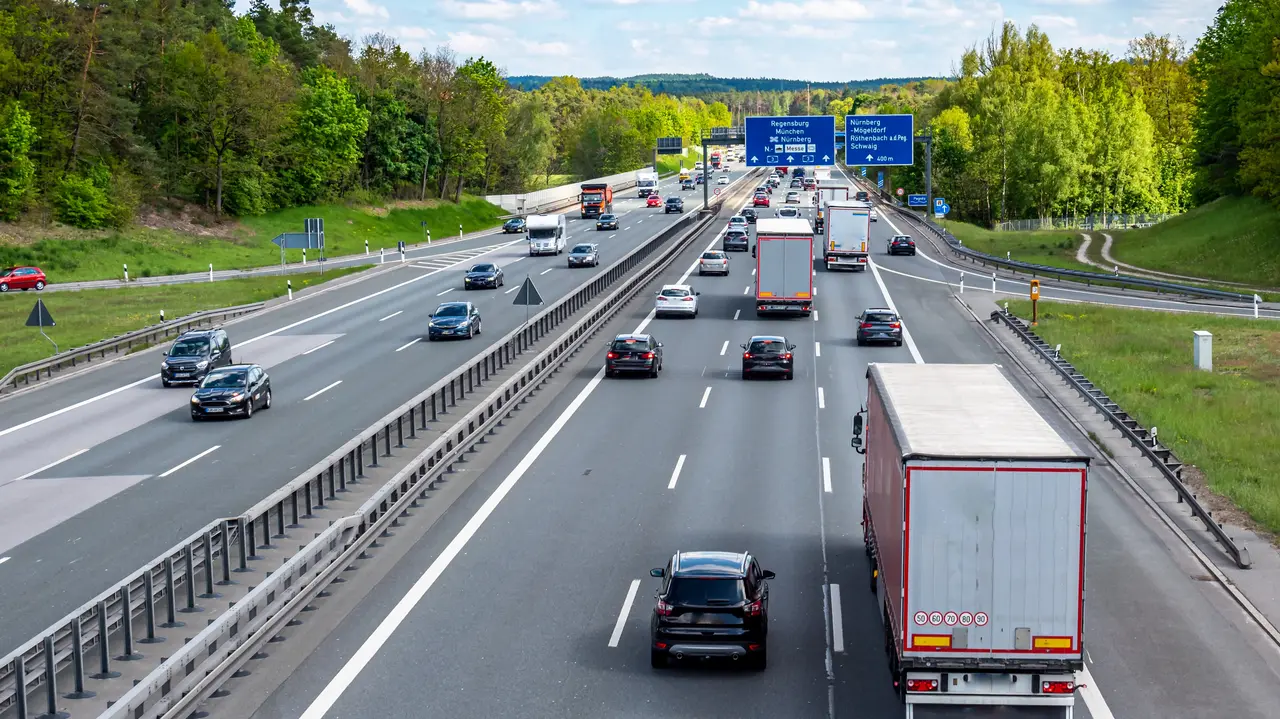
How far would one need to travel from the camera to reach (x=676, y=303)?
56656 mm

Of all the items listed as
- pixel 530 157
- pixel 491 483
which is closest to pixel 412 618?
pixel 491 483

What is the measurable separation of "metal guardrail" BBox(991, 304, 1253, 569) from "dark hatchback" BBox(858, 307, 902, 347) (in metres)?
4.71

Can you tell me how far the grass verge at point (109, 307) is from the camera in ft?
171

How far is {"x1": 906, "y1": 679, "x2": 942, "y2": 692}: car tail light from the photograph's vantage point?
49.5 feet

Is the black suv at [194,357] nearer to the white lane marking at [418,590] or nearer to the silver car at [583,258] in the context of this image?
the white lane marking at [418,590]

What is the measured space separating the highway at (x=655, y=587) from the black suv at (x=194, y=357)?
1238cm

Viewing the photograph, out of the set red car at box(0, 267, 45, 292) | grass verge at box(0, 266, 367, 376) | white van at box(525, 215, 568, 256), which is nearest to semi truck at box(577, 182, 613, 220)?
white van at box(525, 215, 568, 256)

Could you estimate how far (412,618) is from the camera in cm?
2028

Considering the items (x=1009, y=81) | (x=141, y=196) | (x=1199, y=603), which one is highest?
(x=1009, y=81)

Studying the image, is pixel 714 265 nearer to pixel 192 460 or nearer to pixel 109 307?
pixel 109 307

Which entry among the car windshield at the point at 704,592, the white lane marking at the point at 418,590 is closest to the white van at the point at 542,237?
the white lane marking at the point at 418,590

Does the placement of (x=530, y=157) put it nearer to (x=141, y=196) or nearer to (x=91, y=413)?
(x=141, y=196)

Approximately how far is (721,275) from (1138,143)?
82.6 metres

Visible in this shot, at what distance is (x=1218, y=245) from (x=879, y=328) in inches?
1930
